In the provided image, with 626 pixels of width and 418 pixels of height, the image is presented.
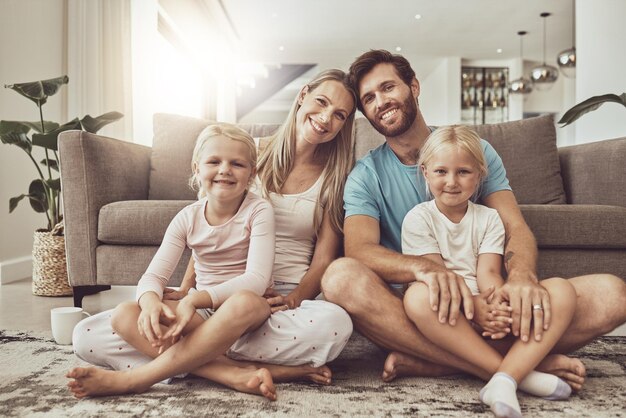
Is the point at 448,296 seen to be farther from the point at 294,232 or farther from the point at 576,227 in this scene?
the point at 576,227

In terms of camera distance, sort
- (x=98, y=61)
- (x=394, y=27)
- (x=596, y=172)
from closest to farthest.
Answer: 1. (x=596, y=172)
2. (x=98, y=61)
3. (x=394, y=27)

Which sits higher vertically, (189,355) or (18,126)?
(18,126)

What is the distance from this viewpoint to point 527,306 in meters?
1.14

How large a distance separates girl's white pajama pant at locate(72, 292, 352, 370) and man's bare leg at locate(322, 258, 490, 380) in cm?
4

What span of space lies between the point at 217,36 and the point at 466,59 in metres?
4.68

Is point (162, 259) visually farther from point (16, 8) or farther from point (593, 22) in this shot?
point (593, 22)

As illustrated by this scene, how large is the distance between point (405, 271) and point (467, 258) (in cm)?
19

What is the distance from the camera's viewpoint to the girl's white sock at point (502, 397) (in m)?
1.00

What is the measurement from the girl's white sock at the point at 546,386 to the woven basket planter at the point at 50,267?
231cm

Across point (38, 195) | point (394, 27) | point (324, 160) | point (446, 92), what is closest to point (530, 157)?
point (324, 160)

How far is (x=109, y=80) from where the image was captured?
390 centimetres

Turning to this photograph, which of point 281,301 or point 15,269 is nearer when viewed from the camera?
point 281,301

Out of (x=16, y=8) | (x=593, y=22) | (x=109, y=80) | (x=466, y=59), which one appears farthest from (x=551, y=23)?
(x=16, y=8)

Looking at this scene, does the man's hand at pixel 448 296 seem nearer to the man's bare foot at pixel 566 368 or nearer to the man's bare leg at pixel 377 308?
the man's bare leg at pixel 377 308
